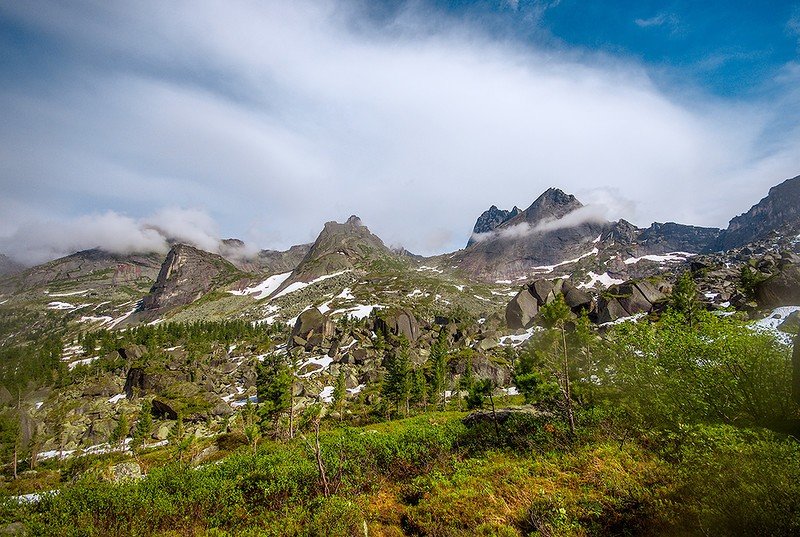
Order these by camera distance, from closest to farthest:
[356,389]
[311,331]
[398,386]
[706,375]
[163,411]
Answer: [706,375] → [398,386] → [163,411] → [356,389] → [311,331]

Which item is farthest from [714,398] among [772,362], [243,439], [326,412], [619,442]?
[326,412]

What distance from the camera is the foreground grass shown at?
10.7 metres

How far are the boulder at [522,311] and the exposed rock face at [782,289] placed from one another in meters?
70.6

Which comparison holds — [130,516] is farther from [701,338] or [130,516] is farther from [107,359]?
[107,359]

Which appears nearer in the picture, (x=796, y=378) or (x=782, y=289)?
(x=796, y=378)

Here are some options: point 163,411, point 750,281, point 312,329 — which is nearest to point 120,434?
point 163,411

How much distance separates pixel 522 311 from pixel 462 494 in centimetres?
14253

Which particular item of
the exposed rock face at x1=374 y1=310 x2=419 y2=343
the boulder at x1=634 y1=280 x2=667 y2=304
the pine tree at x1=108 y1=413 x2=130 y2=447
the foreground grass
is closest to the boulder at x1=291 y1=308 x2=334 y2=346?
the exposed rock face at x1=374 y1=310 x2=419 y2=343

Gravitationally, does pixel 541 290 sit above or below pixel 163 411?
above

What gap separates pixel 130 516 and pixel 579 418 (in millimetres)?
28233

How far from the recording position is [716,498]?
1050 cm

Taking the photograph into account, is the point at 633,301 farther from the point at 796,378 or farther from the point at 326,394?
the point at 796,378

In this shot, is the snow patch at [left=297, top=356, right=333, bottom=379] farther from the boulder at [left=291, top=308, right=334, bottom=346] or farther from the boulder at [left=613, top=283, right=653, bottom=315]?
the boulder at [left=613, top=283, right=653, bottom=315]

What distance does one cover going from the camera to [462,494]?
16.2 meters
